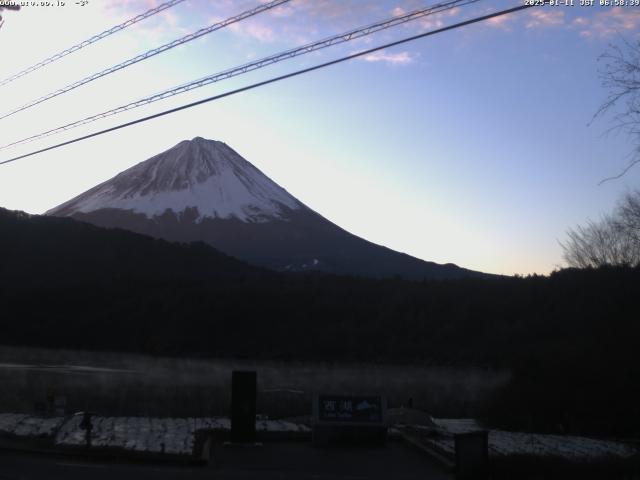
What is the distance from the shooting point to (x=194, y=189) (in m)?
138


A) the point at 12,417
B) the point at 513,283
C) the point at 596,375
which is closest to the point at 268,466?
the point at 12,417

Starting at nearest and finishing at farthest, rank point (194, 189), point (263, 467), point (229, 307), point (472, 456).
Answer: point (472, 456) → point (263, 467) → point (229, 307) → point (194, 189)

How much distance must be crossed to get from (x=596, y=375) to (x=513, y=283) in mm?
67378

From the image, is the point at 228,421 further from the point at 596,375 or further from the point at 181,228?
the point at 181,228

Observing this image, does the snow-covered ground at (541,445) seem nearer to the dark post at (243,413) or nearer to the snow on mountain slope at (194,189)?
the dark post at (243,413)

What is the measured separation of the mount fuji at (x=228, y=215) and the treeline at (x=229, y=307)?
86.8 feet

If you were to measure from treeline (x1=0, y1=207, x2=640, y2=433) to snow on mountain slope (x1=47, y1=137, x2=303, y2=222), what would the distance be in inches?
1332

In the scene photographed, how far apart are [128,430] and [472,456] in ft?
23.4

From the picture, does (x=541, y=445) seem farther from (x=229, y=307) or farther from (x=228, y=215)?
(x=228, y=215)

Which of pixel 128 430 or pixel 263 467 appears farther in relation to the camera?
pixel 128 430

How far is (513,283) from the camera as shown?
88.3 m

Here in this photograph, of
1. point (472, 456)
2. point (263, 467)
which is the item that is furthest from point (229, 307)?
point (472, 456)

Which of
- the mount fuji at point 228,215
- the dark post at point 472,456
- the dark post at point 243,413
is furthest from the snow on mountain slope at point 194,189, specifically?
the dark post at point 472,456

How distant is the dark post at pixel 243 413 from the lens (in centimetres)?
1569
